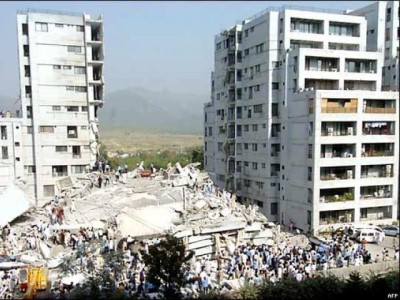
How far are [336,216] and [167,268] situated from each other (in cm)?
2115

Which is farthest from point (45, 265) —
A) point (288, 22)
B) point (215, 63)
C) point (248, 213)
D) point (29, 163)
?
point (215, 63)

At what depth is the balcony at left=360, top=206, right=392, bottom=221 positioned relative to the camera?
3444cm

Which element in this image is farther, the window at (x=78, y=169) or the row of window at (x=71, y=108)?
the window at (x=78, y=169)

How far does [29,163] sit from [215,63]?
2165 centimetres

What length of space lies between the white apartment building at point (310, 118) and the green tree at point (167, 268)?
18.8 metres

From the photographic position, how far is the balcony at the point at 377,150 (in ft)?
111

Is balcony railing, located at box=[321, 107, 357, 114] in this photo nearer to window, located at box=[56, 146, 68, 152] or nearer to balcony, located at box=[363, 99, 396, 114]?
balcony, located at box=[363, 99, 396, 114]

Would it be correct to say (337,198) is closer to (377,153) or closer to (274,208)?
(377,153)

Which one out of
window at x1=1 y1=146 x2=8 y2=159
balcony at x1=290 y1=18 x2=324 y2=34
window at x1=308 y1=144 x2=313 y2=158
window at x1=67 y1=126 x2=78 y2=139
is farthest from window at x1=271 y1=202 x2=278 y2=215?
window at x1=1 y1=146 x2=8 y2=159

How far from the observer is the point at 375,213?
115 ft

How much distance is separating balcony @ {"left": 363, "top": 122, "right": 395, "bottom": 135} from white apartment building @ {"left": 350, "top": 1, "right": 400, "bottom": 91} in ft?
20.4

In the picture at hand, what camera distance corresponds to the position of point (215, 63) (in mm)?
46781

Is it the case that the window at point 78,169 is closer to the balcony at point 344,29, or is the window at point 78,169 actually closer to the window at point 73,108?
the window at point 73,108

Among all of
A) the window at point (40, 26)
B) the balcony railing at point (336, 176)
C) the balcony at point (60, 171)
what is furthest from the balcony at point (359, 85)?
the window at point (40, 26)
